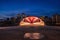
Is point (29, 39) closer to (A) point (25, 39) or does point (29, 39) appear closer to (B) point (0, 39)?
(A) point (25, 39)

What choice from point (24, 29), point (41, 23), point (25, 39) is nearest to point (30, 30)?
point (24, 29)

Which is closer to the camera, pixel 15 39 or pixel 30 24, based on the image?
pixel 15 39

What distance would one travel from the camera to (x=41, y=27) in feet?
42.0

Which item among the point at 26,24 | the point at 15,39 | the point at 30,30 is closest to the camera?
the point at 15,39

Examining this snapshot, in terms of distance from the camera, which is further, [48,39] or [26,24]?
[26,24]

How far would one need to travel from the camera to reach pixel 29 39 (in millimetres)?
8820

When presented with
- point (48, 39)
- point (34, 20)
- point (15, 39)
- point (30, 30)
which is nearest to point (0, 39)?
point (15, 39)

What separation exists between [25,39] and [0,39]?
1193 mm

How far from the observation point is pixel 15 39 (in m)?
8.82

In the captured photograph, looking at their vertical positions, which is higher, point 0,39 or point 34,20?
point 34,20

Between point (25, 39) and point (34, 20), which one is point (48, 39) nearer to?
point (25, 39)

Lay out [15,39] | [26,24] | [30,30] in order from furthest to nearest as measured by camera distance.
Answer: [26,24]
[30,30]
[15,39]

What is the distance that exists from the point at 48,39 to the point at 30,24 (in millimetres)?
3983

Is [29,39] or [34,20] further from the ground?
[34,20]
